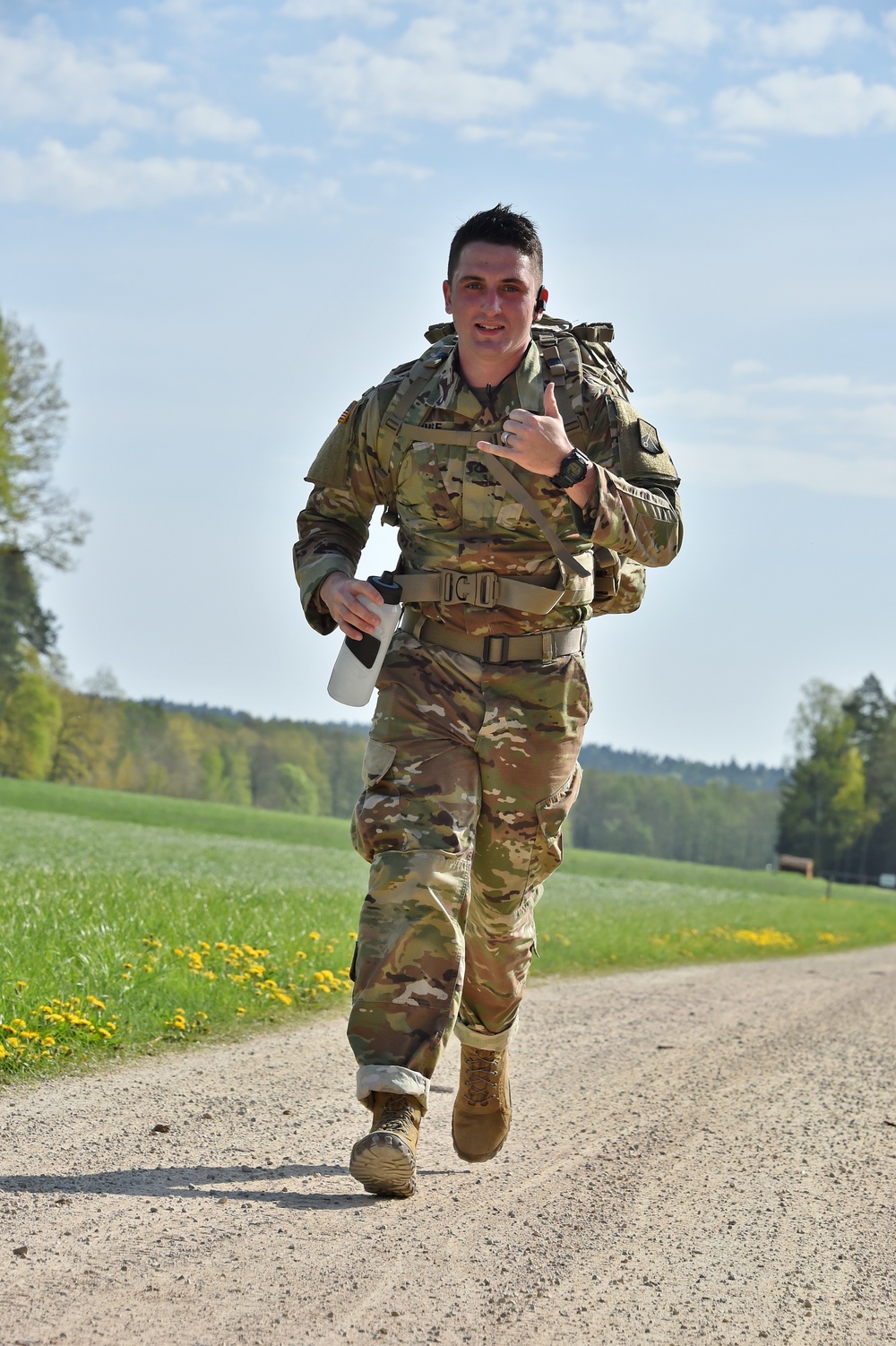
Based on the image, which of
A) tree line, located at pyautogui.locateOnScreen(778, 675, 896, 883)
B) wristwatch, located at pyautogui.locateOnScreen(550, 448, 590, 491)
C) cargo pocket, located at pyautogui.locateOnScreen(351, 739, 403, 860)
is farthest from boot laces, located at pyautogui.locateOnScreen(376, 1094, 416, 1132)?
tree line, located at pyautogui.locateOnScreen(778, 675, 896, 883)

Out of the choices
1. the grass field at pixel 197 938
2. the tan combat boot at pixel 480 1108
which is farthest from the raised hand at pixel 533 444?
the grass field at pixel 197 938

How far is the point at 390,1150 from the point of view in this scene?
394cm

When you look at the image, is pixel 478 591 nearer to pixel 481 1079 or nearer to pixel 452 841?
pixel 452 841

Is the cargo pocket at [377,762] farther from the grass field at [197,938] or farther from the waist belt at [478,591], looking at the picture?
the grass field at [197,938]

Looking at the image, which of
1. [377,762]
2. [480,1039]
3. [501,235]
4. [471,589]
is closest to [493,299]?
[501,235]

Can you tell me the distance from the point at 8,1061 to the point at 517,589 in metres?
2.53

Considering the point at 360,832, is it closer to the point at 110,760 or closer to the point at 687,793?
the point at 110,760

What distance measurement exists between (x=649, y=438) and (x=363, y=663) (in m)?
1.18

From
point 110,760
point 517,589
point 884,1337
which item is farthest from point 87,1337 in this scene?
point 110,760

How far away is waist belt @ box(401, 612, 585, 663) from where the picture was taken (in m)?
4.62

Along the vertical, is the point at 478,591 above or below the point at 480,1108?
above

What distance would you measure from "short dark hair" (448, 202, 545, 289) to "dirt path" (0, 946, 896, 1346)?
110 inches

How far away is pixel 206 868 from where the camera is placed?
2159 cm

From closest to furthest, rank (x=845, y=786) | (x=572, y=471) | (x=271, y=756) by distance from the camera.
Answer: (x=572, y=471) → (x=845, y=786) → (x=271, y=756)
